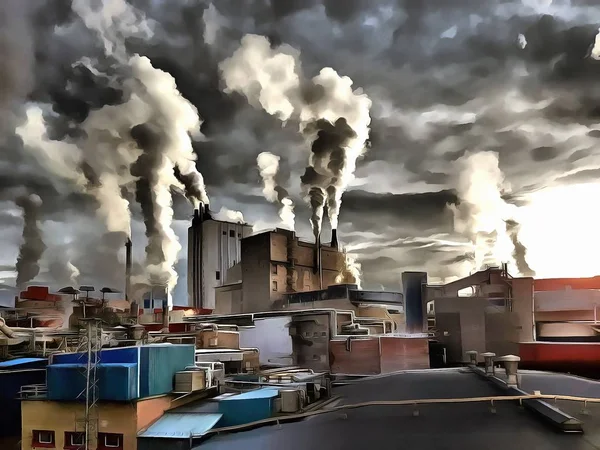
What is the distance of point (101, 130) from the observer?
24.1 meters

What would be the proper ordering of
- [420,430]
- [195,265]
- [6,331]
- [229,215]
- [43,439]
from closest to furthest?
[420,430]
[43,439]
[6,331]
[195,265]
[229,215]

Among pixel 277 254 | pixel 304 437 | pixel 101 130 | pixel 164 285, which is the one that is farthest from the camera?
pixel 164 285

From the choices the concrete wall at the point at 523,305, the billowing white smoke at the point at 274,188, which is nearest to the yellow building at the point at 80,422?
the concrete wall at the point at 523,305

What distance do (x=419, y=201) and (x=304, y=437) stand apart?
16613 mm

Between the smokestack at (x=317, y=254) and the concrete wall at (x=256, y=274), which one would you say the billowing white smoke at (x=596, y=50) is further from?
the concrete wall at (x=256, y=274)

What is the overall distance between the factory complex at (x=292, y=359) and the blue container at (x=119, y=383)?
0.9 inches

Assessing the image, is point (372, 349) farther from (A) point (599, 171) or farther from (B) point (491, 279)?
(A) point (599, 171)

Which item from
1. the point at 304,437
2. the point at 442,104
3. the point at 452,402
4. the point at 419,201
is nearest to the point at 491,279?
the point at 419,201

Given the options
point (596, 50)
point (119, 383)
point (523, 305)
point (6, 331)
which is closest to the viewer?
point (119, 383)

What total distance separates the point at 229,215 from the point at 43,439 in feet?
66.1

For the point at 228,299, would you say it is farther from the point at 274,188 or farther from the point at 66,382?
the point at 66,382

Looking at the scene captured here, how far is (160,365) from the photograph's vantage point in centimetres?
1093

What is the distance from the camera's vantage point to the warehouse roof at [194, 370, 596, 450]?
697 cm

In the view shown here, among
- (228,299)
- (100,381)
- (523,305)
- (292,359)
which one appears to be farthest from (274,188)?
(100,381)
